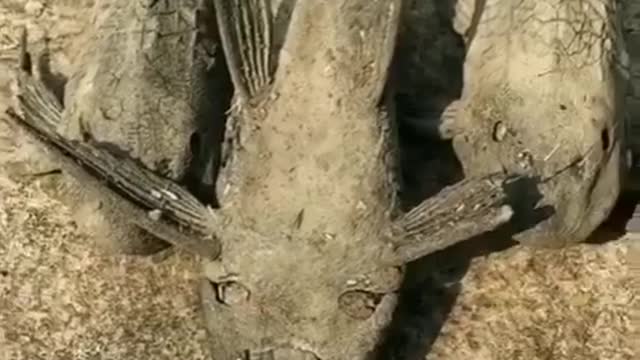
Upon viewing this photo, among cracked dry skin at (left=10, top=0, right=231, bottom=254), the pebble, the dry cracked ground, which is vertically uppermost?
the pebble

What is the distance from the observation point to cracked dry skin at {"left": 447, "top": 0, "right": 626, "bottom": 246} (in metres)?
1.61

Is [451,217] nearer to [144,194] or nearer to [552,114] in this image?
[552,114]

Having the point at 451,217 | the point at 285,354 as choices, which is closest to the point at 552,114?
the point at 451,217

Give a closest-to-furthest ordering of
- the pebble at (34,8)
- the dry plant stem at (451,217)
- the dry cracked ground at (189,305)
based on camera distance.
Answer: the dry plant stem at (451,217) < the dry cracked ground at (189,305) < the pebble at (34,8)

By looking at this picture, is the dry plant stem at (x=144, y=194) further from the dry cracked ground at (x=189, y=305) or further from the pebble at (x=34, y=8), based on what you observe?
the pebble at (x=34, y=8)

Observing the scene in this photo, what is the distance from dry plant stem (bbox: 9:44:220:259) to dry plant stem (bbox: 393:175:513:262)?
0.16m

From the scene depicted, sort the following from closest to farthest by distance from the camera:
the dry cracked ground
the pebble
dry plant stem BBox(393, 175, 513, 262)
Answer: dry plant stem BBox(393, 175, 513, 262) → the dry cracked ground → the pebble

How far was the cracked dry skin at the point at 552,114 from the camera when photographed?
1607mm

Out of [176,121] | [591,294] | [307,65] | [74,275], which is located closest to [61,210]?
[74,275]

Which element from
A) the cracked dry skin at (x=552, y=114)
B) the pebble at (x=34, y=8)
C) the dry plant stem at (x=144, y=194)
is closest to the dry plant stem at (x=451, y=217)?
the cracked dry skin at (x=552, y=114)

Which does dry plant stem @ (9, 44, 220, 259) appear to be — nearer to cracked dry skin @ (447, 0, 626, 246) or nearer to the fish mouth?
the fish mouth

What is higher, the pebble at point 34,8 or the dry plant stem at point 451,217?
the pebble at point 34,8

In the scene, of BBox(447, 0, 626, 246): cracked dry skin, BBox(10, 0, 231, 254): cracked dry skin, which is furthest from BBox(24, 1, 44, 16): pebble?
BBox(447, 0, 626, 246): cracked dry skin

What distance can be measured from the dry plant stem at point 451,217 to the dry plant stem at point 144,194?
0.16 meters
